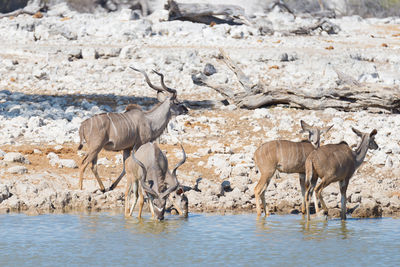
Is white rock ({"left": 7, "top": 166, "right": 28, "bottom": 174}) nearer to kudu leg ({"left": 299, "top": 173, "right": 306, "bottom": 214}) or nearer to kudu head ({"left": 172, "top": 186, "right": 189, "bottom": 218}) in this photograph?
kudu head ({"left": 172, "top": 186, "right": 189, "bottom": 218})

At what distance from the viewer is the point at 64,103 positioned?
1545cm

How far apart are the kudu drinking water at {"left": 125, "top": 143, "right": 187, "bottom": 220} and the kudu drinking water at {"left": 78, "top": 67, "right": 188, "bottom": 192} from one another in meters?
0.68

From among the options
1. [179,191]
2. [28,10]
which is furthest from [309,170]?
[28,10]

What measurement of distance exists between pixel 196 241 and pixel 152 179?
1.38m

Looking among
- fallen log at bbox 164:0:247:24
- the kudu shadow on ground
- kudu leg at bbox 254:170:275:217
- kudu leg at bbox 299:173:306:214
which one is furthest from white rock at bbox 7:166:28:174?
fallen log at bbox 164:0:247:24

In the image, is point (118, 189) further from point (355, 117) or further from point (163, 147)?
point (355, 117)

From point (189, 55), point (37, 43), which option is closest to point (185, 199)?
point (189, 55)

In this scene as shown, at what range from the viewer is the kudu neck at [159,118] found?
1084 centimetres

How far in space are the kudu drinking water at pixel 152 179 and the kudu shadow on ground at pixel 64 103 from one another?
509cm

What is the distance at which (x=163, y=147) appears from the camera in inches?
491

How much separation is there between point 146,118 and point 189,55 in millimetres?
9035

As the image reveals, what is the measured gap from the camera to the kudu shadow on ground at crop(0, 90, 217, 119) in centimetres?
1416

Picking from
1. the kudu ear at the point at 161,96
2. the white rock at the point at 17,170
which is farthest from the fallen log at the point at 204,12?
the white rock at the point at 17,170

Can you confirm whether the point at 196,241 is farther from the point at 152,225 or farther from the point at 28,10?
the point at 28,10
